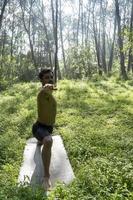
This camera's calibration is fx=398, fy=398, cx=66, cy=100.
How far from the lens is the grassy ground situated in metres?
5.59

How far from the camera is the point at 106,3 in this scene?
42.8m

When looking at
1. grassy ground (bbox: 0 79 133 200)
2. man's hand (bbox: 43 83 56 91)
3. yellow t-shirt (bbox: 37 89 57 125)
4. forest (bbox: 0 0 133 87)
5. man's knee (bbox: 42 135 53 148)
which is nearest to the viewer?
grassy ground (bbox: 0 79 133 200)

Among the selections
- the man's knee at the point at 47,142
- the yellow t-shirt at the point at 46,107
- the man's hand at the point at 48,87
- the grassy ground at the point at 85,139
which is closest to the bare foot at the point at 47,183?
the grassy ground at the point at 85,139

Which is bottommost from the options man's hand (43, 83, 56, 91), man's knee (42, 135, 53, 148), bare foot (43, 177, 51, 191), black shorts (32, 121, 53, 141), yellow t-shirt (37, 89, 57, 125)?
bare foot (43, 177, 51, 191)

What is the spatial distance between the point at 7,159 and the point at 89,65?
3270 centimetres

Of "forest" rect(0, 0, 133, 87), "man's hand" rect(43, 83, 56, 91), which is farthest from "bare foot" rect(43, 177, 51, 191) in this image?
"forest" rect(0, 0, 133, 87)

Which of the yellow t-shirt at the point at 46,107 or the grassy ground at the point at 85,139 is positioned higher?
the yellow t-shirt at the point at 46,107

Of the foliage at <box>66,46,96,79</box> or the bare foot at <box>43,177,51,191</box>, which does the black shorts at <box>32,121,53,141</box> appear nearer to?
the bare foot at <box>43,177,51,191</box>

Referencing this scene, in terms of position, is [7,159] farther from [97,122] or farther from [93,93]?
[93,93]

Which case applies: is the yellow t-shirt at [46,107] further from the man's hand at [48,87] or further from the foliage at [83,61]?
the foliage at [83,61]

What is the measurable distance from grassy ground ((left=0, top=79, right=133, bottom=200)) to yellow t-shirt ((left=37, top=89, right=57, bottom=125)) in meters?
1.06

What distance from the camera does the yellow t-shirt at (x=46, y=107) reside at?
712 centimetres

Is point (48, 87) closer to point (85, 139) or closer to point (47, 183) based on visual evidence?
point (47, 183)

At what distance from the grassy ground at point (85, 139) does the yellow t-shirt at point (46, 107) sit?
1.06 m
